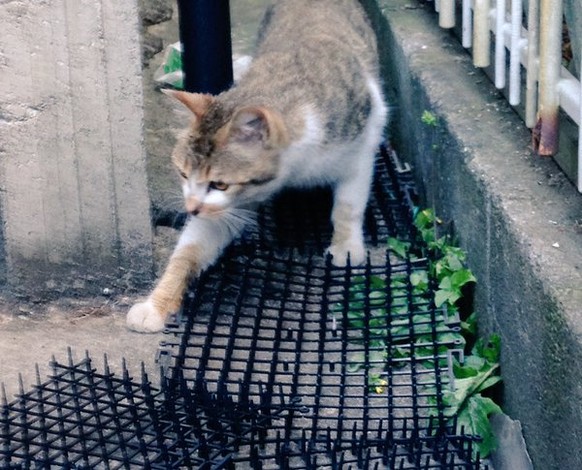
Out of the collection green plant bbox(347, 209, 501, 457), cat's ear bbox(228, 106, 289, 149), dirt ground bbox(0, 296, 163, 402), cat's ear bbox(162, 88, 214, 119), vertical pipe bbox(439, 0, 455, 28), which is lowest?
dirt ground bbox(0, 296, 163, 402)

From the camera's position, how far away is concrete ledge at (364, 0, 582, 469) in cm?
253

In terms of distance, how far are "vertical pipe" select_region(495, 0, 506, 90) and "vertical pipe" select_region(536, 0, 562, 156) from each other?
47 cm

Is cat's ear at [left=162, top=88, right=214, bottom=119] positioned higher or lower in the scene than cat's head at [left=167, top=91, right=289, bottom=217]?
higher

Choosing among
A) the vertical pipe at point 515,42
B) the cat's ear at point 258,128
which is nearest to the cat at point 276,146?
the cat's ear at point 258,128

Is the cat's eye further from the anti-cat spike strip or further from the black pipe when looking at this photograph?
the black pipe

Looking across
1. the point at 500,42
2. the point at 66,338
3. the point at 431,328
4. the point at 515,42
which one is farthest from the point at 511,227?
the point at 66,338

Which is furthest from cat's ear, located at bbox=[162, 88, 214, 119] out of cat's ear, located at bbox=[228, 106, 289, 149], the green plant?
the green plant

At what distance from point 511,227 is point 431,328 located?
0.55 metres

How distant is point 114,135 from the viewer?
3.65 m

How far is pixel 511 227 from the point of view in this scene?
287cm

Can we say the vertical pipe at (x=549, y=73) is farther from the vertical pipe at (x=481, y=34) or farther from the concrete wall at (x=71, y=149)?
the concrete wall at (x=71, y=149)

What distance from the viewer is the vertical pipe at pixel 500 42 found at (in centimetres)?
346

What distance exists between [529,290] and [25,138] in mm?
1762

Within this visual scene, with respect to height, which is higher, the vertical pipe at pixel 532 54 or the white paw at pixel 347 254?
the vertical pipe at pixel 532 54
